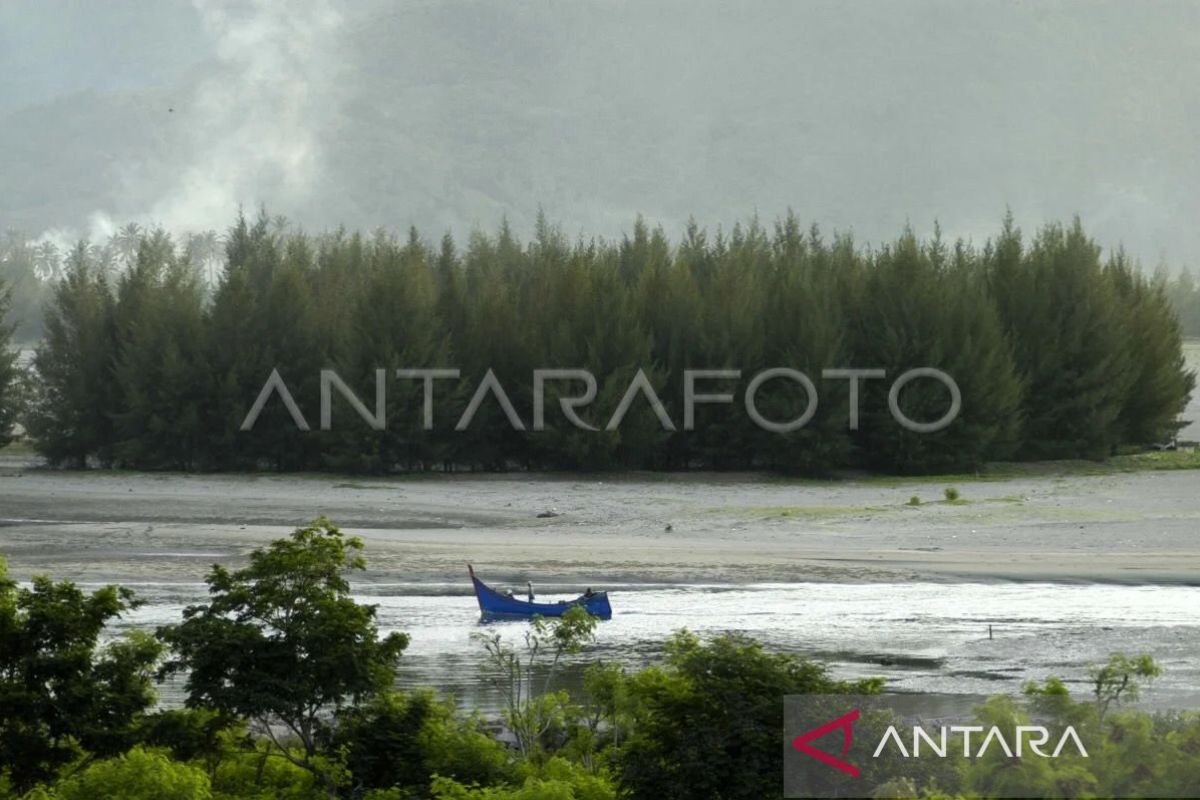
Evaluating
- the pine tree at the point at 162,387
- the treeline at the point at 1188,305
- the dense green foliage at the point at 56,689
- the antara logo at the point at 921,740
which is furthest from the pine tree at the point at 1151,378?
the treeline at the point at 1188,305

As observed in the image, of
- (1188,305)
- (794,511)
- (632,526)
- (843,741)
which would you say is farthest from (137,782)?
(1188,305)

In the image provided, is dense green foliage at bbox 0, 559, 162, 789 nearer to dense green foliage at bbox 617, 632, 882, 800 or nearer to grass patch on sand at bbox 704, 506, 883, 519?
dense green foliage at bbox 617, 632, 882, 800

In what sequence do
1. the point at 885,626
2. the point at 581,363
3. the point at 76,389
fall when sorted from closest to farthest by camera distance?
1. the point at 885,626
2. the point at 581,363
3. the point at 76,389

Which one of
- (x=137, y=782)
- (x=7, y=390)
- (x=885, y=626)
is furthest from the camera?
(x=7, y=390)

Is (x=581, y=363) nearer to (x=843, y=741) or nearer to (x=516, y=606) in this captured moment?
(x=516, y=606)

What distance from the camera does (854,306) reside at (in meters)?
56.8

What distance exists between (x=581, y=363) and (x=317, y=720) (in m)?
40.1

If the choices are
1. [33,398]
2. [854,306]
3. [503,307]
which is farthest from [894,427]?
[33,398]

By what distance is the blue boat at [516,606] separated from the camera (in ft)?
80.4

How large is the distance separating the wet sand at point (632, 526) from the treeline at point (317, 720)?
17107 millimetres

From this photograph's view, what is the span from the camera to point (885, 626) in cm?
2481

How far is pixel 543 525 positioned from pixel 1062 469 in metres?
22.7

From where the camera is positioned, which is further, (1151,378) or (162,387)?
(1151,378)

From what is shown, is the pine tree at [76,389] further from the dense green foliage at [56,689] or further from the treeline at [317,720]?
the dense green foliage at [56,689]
